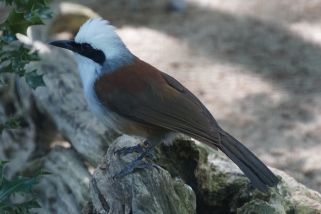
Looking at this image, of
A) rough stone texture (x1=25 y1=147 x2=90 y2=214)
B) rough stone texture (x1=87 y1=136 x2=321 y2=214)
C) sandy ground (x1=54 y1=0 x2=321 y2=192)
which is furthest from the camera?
sandy ground (x1=54 y1=0 x2=321 y2=192)

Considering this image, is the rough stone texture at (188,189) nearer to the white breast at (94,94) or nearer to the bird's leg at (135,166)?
the bird's leg at (135,166)

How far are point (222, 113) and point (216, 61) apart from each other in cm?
126

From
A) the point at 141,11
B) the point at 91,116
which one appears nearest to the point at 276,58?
the point at 141,11

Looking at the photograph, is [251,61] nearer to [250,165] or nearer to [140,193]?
[250,165]

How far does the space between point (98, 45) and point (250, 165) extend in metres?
1.24

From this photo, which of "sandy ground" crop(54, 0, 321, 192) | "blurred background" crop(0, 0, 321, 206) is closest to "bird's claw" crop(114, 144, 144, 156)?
"blurred background" crop(0, 0, 321, 206)

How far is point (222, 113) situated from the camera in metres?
7.83

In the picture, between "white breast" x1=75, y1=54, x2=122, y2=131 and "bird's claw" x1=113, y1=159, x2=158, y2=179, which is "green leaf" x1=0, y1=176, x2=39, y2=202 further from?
"white breast" x1=75, y1=54, x2=122, y2=131

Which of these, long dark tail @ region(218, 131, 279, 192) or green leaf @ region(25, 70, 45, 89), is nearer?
long dark tail @ region(218, 131, 279, 192)

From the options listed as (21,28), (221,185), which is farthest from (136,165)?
(21,28)

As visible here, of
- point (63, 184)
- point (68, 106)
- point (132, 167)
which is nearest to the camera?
point (132, 167)

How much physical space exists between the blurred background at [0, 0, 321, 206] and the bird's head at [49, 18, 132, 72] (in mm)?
1842

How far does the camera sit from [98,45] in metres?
4.68

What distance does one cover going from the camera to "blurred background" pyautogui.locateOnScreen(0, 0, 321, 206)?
7.38 meters
